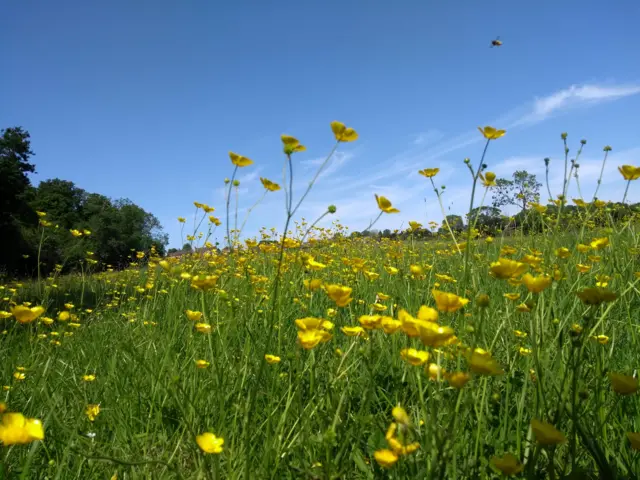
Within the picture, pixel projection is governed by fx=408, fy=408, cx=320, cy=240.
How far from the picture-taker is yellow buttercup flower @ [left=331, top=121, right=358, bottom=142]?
1459 millimetres

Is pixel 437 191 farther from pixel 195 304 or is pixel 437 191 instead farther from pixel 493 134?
pixel 195 304

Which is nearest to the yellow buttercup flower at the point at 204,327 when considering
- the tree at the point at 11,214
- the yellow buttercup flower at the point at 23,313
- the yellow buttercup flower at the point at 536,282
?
the yellow buttercup flower at the point at 23,313

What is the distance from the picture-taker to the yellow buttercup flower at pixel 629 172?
5.84ft

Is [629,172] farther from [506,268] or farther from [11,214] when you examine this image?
[11,214]

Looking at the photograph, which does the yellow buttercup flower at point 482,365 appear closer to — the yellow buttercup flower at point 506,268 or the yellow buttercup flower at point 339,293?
the yellow buttercup flower at point 506,268

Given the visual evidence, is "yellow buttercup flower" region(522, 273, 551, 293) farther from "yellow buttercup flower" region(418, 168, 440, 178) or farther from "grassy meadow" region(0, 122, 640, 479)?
"yellow buttercup flower" region(418, 168, 440, 178)

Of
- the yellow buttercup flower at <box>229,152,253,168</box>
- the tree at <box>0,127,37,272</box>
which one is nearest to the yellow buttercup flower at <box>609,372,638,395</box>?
the yellow buttercup flower at <box>229,152,253,168</box>

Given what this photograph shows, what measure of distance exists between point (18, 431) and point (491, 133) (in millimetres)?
1709

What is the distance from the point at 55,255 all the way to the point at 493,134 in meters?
25.6

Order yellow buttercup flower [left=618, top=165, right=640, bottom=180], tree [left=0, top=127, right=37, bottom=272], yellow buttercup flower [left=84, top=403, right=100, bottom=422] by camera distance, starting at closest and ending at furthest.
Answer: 1. yellow buttercup flower [left=84, top=403, right=100, bottom=422]
2. yellow buttercup flower [left=618, top=165, right=640, bottom=180]
3. tree [left=0, top=127, right=37, bottom=272]

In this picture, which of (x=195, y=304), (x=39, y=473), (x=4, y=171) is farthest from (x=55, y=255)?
(x=39, y=473)

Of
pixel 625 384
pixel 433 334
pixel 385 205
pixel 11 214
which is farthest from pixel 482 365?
pixel 11 214

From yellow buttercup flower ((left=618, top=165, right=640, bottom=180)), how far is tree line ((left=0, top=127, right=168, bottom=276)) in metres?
3.22

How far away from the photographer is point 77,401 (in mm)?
1691
